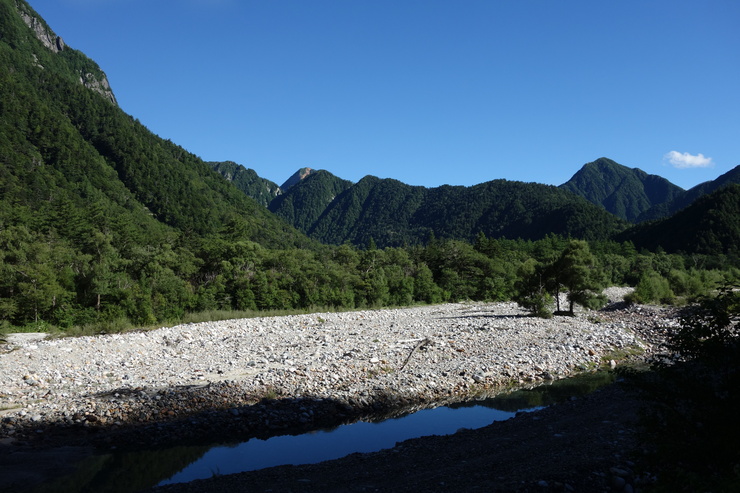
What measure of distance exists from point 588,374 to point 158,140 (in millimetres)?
151640

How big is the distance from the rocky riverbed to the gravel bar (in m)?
0.05

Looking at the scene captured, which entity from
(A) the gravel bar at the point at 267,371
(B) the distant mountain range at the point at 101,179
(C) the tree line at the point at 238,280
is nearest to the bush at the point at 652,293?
(C) the tree line at the point at 238,280

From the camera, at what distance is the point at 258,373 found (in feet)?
50.8

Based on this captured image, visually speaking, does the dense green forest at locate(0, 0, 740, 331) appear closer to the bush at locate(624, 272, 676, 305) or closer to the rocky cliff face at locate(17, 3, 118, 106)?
the bush at locate(624, 272, 676, 305)

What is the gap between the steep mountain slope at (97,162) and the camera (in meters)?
82.6

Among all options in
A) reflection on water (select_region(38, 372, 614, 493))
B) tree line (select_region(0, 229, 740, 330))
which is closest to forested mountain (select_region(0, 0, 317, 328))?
tree line (select_region(0, 229, 740, 330))

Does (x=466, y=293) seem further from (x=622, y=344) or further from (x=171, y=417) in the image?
(x=171, y=417)

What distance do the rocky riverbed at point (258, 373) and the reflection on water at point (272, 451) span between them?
669mm

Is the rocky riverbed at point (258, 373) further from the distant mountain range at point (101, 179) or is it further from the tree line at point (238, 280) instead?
the distant mountain range at point (101, 179)

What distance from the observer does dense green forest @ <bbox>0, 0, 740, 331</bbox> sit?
30.5 meters

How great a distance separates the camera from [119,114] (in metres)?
136

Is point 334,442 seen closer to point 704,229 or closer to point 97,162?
point 97,162

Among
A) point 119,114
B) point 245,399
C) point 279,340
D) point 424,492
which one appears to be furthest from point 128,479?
point 119,114

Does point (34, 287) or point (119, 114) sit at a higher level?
point (119, 114)
